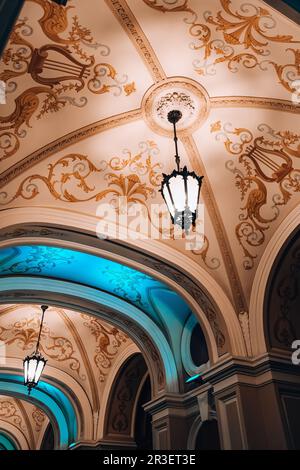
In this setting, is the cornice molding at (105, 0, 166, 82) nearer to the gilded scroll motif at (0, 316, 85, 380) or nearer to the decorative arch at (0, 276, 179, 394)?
the decorative arch at (0, 276, 179, 394)

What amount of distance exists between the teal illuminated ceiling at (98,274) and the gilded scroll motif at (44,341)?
3.13 meters

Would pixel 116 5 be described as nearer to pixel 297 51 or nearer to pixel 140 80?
pixel 140 80

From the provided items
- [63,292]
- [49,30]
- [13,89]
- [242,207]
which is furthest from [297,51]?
[63,292]

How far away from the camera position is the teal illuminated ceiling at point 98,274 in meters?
6.86

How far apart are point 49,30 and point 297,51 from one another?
8.48 ft

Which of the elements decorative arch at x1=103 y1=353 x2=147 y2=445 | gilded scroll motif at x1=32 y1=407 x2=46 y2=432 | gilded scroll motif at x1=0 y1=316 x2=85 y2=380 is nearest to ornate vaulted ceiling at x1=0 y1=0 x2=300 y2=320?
decorative arch at x1=103 y1=353 x2=147 y2=445

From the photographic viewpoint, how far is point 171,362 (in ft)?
25.3

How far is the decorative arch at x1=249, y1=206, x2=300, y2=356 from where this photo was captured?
604cm

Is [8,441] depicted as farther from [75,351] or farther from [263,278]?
[263,278]

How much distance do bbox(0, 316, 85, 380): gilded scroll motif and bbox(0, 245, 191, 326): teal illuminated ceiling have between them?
3126 mm

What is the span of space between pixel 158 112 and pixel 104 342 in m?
5.94

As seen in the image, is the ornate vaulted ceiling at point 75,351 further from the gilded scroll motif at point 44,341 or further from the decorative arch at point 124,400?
the decorative arch at point 124,400

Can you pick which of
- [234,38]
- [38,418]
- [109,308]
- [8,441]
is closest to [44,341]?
[109,308]

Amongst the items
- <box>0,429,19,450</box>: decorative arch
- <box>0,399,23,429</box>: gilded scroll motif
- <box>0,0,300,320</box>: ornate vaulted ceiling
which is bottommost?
<box>0,0,300,320</box>: ornate vaulted ceiling
